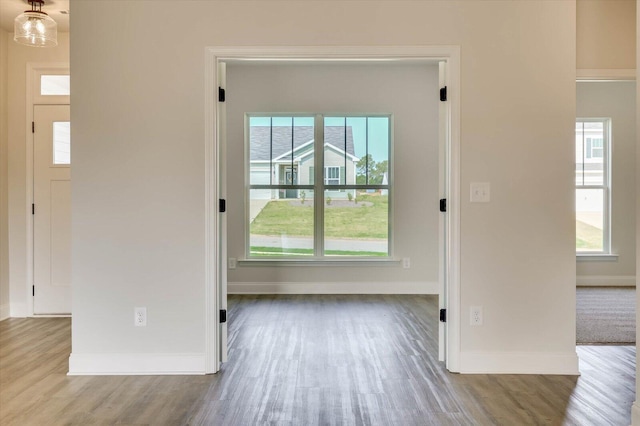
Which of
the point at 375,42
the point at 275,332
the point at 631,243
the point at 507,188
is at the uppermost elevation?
the point at 375,42

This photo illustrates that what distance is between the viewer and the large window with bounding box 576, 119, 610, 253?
6.44 m

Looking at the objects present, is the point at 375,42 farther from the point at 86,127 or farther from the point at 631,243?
the point at 631,243

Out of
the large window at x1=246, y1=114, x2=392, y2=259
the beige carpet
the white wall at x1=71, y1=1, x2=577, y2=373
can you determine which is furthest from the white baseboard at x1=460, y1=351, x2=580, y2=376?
the large window at x1=246, y1=114, x2=392, y2=259

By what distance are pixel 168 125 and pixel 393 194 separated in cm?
341

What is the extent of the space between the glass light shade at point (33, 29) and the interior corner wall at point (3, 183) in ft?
4.30

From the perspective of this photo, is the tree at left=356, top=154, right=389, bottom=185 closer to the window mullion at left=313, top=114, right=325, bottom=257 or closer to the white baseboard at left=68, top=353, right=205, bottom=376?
the window mullion at left=313, top=114, right=325, bottom=257

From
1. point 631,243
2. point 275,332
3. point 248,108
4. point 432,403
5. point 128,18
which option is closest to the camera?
point 432,403

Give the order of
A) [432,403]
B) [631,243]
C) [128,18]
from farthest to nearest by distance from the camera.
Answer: [631,243]
[128,18]
[432,403]

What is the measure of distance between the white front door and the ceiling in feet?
2.64

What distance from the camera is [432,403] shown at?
2504 millimetres

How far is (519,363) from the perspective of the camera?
295cm

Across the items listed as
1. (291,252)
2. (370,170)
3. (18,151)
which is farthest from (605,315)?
(18,151)

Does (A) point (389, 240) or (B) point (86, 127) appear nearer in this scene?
(B) point (86, 127)

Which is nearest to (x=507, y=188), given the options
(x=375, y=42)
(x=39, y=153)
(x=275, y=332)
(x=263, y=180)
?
(x=375, y=42)
